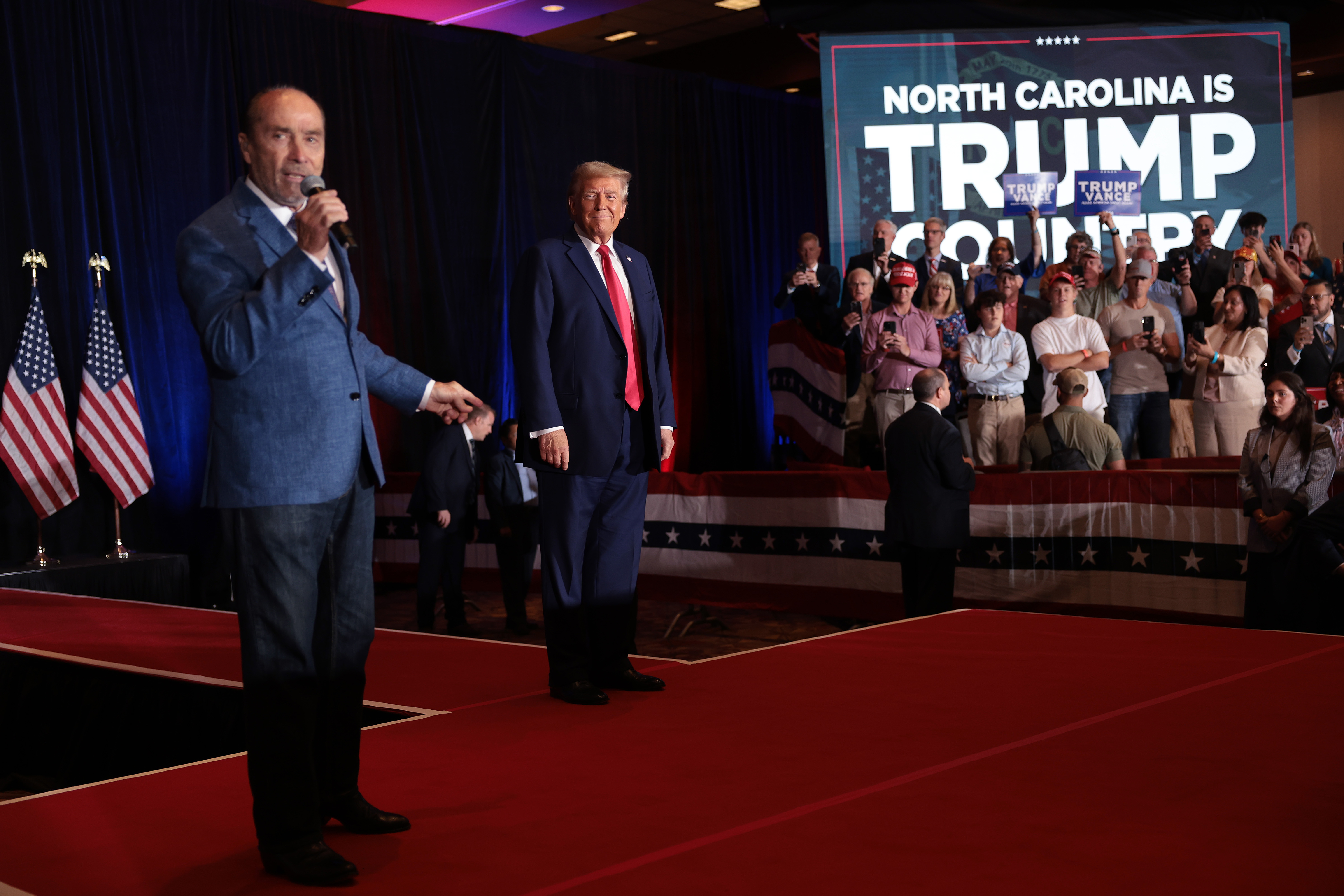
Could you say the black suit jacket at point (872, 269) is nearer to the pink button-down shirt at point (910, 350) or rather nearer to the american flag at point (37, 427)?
the pink button-down shirt at point (910, 350)

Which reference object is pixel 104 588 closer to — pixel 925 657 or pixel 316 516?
pixel 925 657

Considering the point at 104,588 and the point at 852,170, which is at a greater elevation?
the point at 852,170

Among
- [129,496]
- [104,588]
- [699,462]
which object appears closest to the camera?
[104,588]

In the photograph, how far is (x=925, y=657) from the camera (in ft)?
11.6

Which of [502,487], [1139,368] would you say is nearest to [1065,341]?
[1139,368]

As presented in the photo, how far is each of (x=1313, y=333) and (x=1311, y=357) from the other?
15 centimetres

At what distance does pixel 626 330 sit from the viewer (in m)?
3.23

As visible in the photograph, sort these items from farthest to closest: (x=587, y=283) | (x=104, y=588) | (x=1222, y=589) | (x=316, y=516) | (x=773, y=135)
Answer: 1. (x=773, y=135)
2. (x=104, y=588)
3. (x=1222, y=589)
4. (x=587, y=283)
5. (x=316, y=516)

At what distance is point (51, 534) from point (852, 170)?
6317 millimetres

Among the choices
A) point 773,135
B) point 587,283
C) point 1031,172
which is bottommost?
point 587,283

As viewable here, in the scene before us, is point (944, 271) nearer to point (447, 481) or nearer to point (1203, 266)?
point (1203, 266)

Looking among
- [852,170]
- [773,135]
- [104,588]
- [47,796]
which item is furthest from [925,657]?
[773,135]

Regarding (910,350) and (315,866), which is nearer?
(315,866)

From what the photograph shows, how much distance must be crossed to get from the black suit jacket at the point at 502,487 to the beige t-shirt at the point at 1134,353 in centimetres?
353
